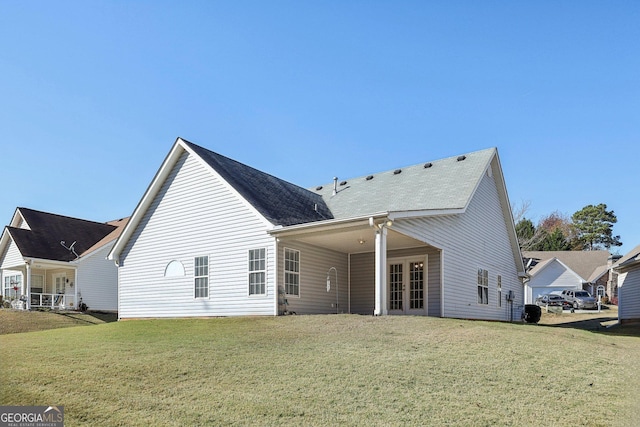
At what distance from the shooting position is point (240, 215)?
16078 millimetres

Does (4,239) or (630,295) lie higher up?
(4,239)

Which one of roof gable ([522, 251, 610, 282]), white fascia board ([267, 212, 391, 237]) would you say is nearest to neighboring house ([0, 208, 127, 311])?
white fascia board ([267, 212, 391, 237])

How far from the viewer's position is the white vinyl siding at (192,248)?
15.7 m

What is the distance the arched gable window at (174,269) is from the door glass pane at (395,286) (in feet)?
25.3

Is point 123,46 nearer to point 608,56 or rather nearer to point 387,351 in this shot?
point 387,351

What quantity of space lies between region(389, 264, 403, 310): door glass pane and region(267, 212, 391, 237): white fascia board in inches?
186

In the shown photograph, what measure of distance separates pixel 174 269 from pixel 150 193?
127 inches

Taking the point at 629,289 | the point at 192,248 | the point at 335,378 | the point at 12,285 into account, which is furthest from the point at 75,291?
the point at 629,289

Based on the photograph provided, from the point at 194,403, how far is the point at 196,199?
1168cm

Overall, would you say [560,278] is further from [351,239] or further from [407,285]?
[351,239]

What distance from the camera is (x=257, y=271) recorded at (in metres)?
15.3

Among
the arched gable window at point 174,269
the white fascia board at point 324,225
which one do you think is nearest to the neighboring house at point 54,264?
the arched gable window at point 174,269

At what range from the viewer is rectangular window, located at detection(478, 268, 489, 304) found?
63.4 ft

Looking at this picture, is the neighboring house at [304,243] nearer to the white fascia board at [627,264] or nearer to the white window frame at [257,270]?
the white window frame at [257,270]
